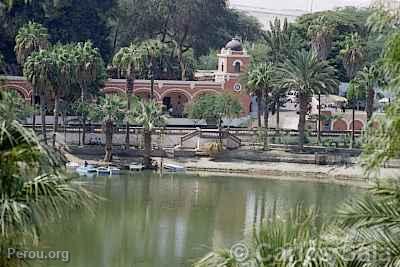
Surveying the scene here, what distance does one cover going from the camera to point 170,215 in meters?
33.2

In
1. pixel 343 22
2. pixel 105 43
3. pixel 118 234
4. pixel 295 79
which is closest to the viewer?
pixel 118 234

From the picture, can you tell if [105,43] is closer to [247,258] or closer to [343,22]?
[343,22]

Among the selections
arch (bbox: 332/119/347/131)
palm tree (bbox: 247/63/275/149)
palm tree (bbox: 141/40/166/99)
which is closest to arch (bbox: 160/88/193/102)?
palm tree (bbox: 141/40/166/99)

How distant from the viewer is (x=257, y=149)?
50.3 meters

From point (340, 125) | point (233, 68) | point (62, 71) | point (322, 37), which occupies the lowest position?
point (340, 125)

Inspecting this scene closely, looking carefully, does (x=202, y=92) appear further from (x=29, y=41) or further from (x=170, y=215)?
(x=170, y=215)

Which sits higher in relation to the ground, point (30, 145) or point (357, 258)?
point (30, 145)

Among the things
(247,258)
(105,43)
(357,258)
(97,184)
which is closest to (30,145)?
(247,258)

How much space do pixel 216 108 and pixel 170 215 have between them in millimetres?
20022

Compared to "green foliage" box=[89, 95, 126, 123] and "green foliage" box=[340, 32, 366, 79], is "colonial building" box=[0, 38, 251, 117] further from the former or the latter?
"green foliage" box=[89, 95, 126, 123]

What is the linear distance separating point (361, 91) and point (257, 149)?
6.91 m

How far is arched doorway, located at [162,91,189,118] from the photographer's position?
5916 centimetres

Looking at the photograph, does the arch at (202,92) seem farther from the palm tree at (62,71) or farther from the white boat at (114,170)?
the white boat at (114,170)

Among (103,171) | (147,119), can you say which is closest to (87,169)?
(103,171)
